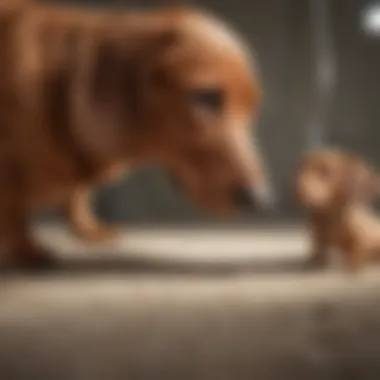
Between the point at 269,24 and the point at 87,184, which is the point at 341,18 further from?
the point at 87,184

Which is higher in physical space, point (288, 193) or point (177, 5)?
point (177, 5)

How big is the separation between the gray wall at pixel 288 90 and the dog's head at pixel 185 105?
0.01 metres

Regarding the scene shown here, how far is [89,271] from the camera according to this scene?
→ 1.84 ft

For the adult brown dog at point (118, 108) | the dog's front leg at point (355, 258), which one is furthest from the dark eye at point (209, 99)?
the dog's front leg at point (355, 258)

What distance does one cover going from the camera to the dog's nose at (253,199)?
0.54m

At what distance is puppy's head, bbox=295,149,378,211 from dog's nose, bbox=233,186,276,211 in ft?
0.07

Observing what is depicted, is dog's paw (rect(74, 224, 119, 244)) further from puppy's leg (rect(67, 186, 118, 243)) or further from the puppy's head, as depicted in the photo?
the puppy's head

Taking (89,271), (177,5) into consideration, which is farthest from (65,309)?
(177,5)

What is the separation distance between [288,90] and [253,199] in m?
0.07

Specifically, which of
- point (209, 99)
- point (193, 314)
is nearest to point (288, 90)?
point (209, 99)

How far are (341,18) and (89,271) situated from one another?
0.68 feet

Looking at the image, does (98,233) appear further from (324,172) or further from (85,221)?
(324,172)

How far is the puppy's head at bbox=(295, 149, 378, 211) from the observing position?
0.56 m

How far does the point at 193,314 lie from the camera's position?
49 centimetres
